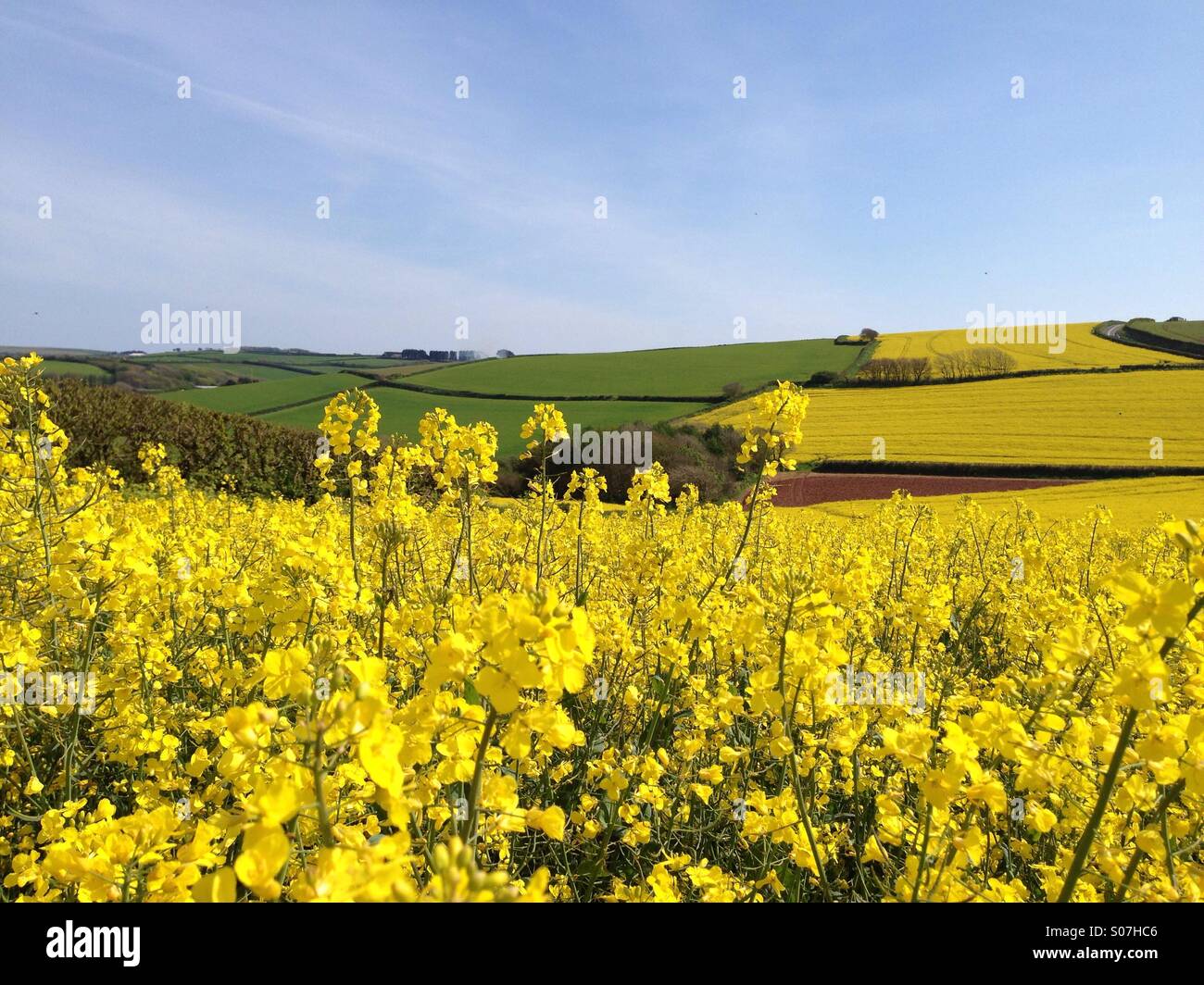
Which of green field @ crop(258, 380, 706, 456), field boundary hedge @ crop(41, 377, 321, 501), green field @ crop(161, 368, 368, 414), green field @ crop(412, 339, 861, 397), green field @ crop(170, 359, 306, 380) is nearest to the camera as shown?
field boundary hedge @ crop(41, 377, 321, 501)

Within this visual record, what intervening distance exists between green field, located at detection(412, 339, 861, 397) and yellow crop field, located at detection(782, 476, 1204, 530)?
83.1ft

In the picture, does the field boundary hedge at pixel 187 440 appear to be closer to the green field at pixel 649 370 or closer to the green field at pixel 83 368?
the green field at pixel 83 368

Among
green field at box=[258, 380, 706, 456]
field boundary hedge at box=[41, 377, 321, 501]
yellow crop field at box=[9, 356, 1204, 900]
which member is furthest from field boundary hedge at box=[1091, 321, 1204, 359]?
field boundary hedge at box=[41, 377, 321, 501]

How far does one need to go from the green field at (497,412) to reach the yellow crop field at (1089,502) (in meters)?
16.7

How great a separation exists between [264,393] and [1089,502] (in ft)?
155

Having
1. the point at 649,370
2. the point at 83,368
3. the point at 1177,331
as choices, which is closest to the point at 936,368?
the point at 649,370

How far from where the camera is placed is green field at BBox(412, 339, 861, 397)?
4931 cm

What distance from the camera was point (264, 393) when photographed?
4559 cm

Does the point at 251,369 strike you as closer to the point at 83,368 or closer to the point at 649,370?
the point at 83,368

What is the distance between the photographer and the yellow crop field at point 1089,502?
1653cm

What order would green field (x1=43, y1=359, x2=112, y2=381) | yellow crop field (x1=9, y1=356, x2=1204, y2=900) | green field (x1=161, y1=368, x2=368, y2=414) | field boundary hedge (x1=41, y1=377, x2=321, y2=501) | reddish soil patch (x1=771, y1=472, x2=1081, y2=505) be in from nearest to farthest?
yellow crop field (x1=9, y1=356, x2=1204, y2=900) < field boundary hedge (x1=41, y1=377, x2=321, y2=501) < reddish soil patch (x1=771, y1=472, x2=1081, y2=505) < green field (x1=43, y1=359, x2=112, y2=381) < green field (x1=161, y1=368, x2=368, y2=414)

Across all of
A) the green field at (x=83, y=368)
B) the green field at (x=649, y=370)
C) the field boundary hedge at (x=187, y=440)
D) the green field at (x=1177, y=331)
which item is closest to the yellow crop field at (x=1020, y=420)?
the green field at (x=649, y=370)

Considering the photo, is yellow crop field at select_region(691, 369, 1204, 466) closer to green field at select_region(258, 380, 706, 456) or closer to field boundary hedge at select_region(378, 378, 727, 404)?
field boundary hedge at select_region(378, 378, 727, 404)

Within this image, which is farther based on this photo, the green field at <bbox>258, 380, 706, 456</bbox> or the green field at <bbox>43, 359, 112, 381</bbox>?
the green field at <bbox>43, 359, 112, 381</bbox>
